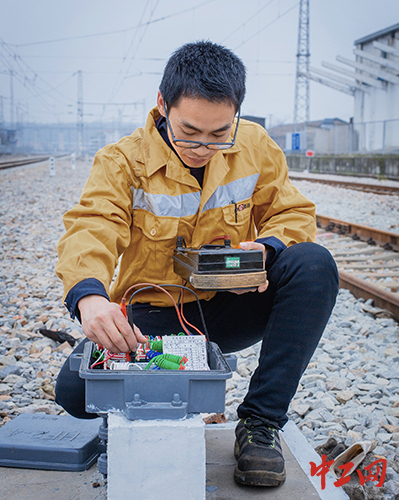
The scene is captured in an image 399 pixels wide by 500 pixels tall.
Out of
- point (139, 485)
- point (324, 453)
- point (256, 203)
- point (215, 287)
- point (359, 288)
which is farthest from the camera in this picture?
point (359, 288)

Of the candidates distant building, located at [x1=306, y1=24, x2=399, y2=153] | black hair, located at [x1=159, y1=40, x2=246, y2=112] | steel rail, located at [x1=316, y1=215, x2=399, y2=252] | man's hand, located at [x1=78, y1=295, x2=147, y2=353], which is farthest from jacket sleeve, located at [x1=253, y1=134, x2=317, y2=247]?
distant building, located at [x1=306, y1=24, x2=399, y2=153]

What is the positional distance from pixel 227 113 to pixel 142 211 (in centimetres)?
52

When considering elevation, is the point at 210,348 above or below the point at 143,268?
below

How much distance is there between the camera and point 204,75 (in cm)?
179

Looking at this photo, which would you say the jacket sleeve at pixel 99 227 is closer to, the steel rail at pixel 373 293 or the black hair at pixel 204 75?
the black hair at pixel 204 75

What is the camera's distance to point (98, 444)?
1.90 metres

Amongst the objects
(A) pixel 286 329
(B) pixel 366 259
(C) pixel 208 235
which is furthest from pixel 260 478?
(B) pixel 366 259

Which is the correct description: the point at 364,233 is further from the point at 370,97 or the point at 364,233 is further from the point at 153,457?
the point at 370,97

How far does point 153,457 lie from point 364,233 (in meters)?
6.46

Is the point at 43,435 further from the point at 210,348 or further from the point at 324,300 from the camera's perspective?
the point at 324,300

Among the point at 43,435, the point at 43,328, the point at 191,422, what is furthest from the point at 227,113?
the point at 43,328

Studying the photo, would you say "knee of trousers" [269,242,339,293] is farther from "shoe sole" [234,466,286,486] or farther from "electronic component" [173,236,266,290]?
"shoe sole" [234,466,286,486]

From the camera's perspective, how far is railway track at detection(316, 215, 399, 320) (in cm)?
430

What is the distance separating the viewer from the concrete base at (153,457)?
1316mm
